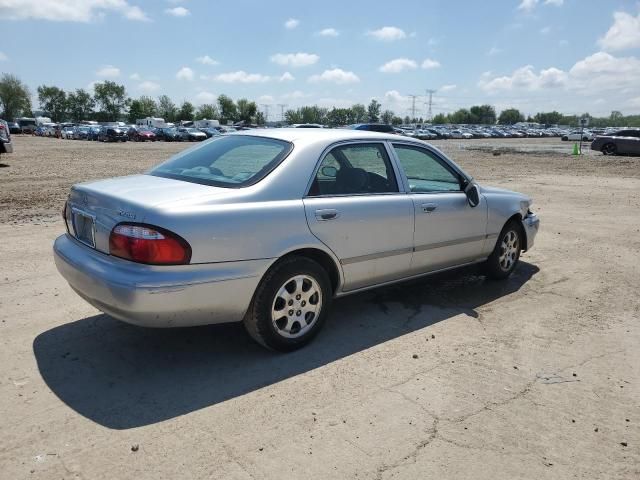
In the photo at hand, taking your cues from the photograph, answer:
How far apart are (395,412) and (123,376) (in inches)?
71.1

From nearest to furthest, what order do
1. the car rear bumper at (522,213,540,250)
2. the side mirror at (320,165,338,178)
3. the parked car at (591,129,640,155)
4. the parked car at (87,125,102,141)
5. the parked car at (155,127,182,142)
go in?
the side mirror at (320,165,338,178), the car rear bumper at (522,213,540,250), the parked car at (591,129,640,155), the parked car at (87,125,102,141), the parked car at (155,127,182,142)

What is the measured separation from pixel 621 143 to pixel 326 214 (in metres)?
32.9

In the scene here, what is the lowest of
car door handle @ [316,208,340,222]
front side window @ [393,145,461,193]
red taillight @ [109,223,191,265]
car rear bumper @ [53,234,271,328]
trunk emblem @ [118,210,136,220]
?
car rear bumper @ [53,234,271,328]

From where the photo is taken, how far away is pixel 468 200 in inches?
206

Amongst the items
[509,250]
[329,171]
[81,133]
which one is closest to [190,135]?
[81,133]

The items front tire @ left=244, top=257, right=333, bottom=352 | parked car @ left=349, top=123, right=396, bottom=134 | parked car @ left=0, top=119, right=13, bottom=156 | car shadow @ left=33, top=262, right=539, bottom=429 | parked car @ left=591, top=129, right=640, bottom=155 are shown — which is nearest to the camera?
car shadow @ left=33, top=262, right=539, bottom=429

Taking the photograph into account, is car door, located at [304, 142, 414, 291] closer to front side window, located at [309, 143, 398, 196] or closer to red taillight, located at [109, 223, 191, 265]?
front side window, located at [309, 143, 398, 196]

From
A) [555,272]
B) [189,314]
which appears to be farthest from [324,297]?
[555,272]

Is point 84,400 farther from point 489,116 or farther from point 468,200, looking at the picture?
point 489,116

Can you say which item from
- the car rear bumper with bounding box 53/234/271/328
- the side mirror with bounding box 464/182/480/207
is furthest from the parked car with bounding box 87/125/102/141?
the car rear bumper with bounding box 53/234/271/328

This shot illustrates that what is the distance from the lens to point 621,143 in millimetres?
31328

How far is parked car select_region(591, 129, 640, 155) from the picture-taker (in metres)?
30.9

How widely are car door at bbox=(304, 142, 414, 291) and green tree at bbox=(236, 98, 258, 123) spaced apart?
13436 centimetres

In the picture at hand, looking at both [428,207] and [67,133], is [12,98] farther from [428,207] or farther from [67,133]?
[428,207]
